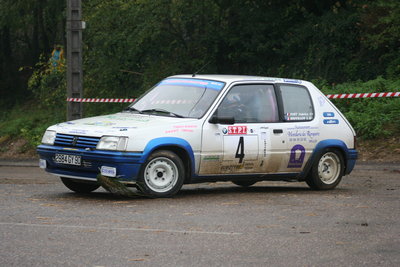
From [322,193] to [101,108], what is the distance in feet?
66.8

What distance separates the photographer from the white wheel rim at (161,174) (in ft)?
37.7

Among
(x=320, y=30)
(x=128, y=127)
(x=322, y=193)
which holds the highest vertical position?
(x=320, y=30)

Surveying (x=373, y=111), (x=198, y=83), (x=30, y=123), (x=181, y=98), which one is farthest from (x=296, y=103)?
(x=30, y=123)

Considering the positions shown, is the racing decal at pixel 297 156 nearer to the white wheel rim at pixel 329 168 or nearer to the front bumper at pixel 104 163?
the white wheel rim at pixel 329 168

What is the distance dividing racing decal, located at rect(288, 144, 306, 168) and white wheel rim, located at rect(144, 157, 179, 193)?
1.97m

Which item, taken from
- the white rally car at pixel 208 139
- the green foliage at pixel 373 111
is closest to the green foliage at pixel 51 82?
the green foliage at pixel 373 111

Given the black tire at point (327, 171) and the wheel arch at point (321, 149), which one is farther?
the black tire at point (327, 171)

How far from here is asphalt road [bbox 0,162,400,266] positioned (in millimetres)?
7594

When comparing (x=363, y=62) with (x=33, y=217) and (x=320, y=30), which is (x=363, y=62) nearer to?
(x=320, y=30)

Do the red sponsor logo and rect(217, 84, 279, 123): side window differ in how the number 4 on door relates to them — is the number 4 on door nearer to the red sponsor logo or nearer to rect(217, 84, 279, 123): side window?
the red sponsor logo

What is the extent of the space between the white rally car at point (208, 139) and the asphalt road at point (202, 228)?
34 centimetres

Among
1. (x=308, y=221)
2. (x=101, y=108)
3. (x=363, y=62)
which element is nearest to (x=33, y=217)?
(x=308, y=221)

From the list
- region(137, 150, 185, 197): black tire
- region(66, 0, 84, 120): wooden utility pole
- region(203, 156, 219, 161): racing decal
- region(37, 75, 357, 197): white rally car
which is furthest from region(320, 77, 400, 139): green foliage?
region(137, 150, 185, 197): black tire

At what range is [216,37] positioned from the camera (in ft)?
107
